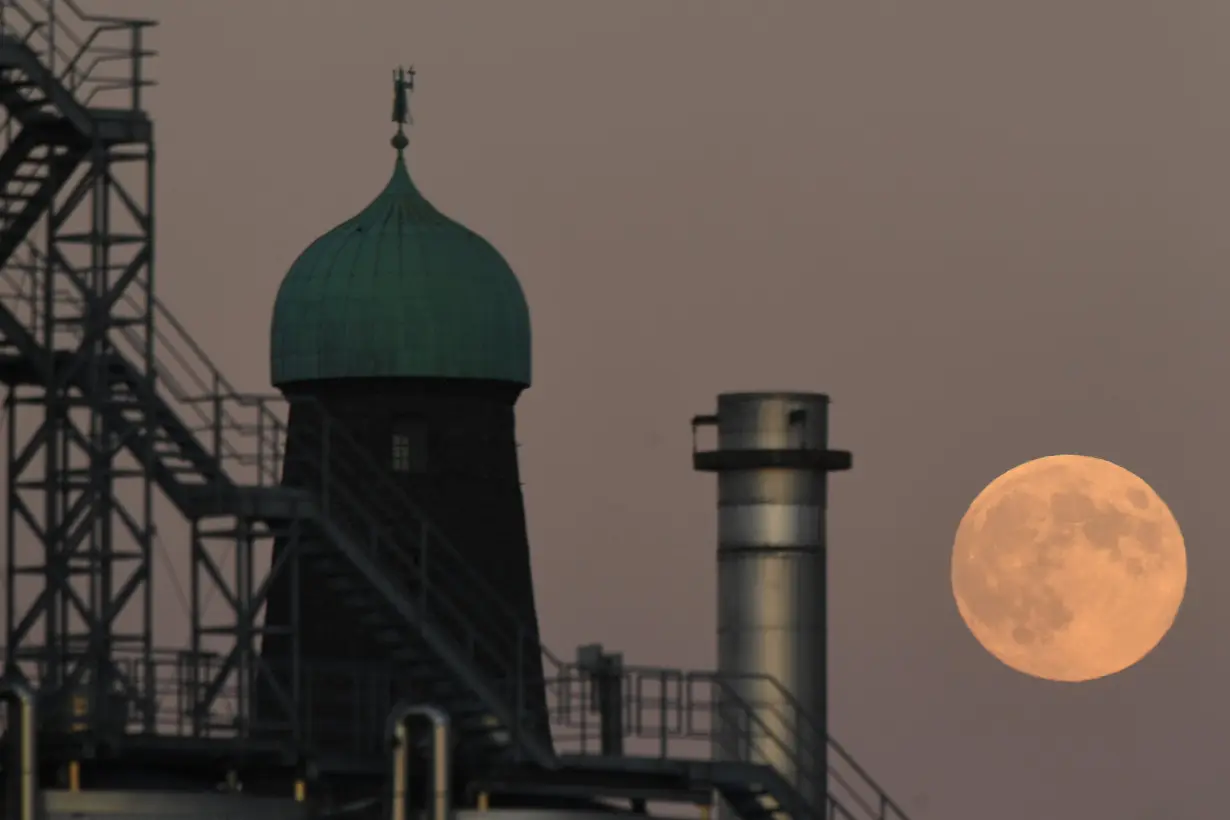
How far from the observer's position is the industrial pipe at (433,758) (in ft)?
252

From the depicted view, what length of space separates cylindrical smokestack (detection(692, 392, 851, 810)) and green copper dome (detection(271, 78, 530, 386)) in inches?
257

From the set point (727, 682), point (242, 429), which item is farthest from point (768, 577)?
point (242, 429)

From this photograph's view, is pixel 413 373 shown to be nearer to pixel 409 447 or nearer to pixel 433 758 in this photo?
pixel 409 447

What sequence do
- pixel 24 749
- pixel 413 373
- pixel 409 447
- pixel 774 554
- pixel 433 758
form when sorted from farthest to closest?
pixel 409 447 < pixel 413 373 < pixel 774 554 < pixel 433 758 < pixel 24 749

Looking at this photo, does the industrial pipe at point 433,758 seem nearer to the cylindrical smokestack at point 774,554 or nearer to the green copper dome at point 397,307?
the cylindrical smokestack at point 774,554

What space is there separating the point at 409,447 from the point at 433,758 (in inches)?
755

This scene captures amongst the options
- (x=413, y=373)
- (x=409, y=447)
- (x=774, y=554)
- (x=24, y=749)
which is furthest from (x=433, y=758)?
(x=409, y=447)

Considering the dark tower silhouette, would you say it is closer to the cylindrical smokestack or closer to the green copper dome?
the green copper dome

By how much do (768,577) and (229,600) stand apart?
1559cm

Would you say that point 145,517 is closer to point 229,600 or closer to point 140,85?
point 229,600

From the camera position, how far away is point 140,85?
7906 centimetres

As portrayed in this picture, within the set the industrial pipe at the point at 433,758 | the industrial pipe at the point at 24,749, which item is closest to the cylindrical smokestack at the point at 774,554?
the industrial pipe at the point at 433,758

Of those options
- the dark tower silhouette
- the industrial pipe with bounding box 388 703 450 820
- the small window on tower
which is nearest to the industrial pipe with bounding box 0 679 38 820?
the industrial pipe with bounding box 388 703 450 820

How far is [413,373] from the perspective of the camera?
9425cm
